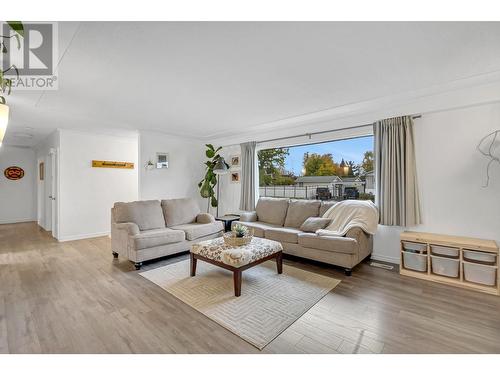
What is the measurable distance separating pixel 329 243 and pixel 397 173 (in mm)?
1422

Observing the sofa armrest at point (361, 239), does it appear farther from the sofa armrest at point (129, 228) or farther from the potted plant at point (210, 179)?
the potted plant at point (210, 179)

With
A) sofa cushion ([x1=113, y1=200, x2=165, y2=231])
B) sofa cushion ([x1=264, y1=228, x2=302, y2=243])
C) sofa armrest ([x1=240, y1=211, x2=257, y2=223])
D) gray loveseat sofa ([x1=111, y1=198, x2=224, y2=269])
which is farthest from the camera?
sofa armrest ([x1=240, y1=211, x2=257, y2=223])

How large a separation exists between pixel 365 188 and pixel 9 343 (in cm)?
455

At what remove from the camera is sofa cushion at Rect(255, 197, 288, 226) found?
14.7 feet

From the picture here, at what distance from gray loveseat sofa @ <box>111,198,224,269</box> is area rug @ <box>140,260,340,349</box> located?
0.35m

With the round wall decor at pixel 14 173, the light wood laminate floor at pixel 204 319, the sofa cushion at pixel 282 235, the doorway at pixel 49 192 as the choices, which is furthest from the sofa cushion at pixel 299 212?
the round wall decor at pixel 14 173

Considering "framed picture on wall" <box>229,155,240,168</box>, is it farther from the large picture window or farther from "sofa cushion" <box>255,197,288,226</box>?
"sofa cushion" <box>255,197,288,226</box>

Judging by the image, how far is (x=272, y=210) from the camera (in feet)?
15.2

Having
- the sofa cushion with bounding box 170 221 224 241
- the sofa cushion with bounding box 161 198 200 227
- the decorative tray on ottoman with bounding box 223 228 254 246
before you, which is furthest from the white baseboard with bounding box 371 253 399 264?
the sofa cushion with bounding box 161 198 200 227

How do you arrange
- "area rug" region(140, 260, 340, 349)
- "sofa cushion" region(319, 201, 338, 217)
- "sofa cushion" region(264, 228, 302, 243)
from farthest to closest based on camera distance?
1. "sofa cushion" region(319, 201, 338, 217)
2. "sofa cushion" region(264, 228, 302, 243)
3. "area rug" region(140, 260, 340, 349)

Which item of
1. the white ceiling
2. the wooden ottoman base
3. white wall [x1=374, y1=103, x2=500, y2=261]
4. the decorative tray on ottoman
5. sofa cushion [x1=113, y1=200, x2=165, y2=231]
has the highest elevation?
the white ceiling

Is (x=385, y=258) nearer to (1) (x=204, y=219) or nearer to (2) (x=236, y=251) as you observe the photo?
(2) (x=236, y=251)
